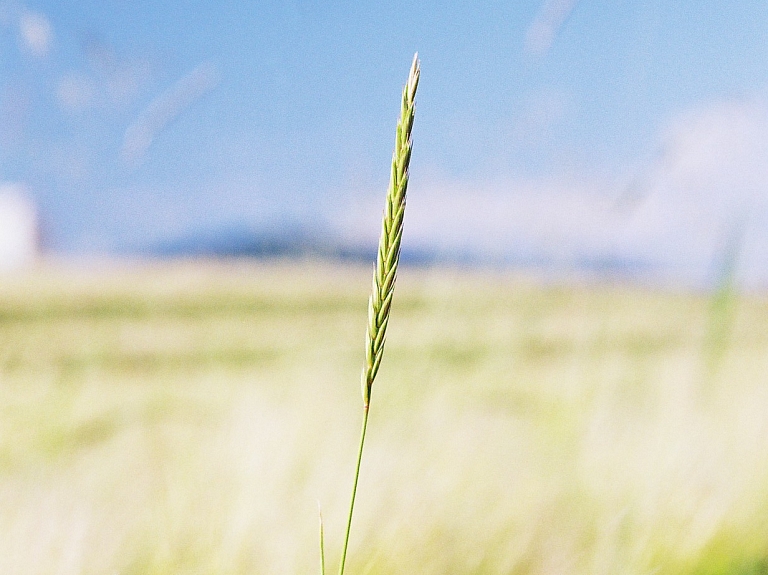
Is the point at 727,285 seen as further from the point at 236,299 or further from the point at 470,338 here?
the point at 236,299

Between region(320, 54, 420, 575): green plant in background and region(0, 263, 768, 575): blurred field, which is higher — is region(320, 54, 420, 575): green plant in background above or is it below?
above

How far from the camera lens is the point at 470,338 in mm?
2398

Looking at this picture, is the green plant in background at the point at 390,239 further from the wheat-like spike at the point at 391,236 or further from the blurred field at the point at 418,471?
the blurred field at the point at 418,471

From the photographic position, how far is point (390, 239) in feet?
1.42

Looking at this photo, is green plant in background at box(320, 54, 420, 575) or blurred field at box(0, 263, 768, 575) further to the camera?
blurred field at box(0, 263, 768, 575)

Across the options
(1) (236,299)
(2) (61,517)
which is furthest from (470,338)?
(1) (236,299)

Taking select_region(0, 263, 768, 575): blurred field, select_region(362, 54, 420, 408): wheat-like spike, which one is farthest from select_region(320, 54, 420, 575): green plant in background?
select_region(0, 263, 768, 575): blurred field

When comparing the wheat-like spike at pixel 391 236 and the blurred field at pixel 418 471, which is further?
the blurred field at pixel 418 471

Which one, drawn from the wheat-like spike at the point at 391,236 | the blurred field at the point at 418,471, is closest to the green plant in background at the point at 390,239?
the wheat-like spike at the point at 391,236

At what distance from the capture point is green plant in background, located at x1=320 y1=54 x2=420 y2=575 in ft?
1.40

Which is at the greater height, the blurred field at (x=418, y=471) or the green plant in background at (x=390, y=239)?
the green plant in background at (x=390, y=239)

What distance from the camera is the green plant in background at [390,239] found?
1.40ft

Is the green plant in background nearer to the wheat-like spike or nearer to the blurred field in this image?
the wheat-like spike

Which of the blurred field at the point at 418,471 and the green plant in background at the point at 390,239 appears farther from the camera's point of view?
the blurred field at the point at 418,471
